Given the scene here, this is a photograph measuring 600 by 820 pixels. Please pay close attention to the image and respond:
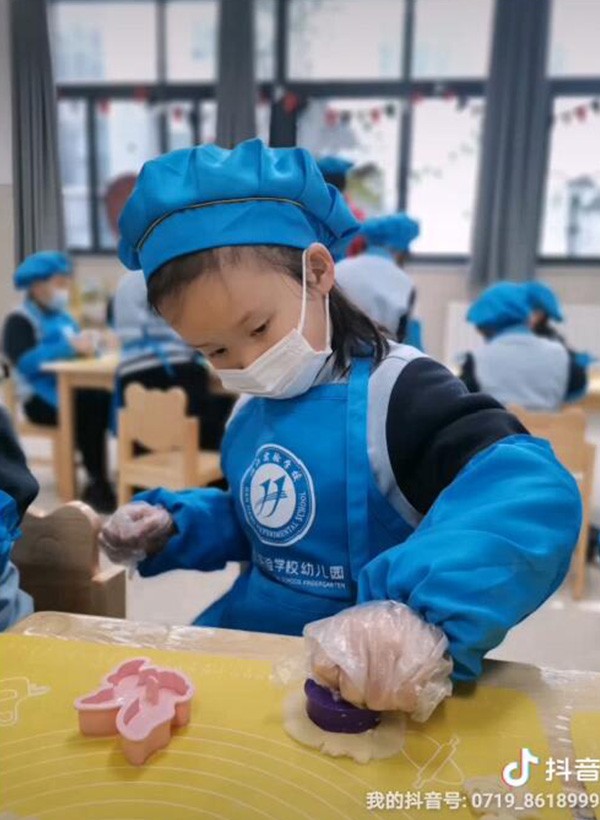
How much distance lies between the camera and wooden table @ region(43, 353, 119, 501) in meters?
2.69

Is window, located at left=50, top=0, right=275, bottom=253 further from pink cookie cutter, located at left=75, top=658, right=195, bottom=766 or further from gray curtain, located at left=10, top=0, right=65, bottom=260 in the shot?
pink cookie cutter, located at left=75, top=658, right=195, bottom=766

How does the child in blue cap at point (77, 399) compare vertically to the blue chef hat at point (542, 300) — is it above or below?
below

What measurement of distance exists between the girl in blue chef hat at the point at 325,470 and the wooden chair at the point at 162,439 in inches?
52.5

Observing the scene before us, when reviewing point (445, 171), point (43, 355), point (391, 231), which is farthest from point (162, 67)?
point (445, 171)

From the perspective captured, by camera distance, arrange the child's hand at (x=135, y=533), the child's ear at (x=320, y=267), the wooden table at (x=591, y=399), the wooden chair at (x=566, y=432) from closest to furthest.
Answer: the child's ear at (x=320, y=267)
the child's hand at (x=135, y=533)
the wooden chair at (x=566, y=432)
the wooden table at (x=591, y=399)

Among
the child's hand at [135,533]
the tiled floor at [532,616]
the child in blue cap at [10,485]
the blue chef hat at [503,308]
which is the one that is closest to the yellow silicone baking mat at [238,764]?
the child in blue cap at [10,485]

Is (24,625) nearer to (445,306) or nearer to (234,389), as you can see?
(234,389)

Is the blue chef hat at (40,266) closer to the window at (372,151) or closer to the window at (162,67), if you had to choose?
the window at (162,67)

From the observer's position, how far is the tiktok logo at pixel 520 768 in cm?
43

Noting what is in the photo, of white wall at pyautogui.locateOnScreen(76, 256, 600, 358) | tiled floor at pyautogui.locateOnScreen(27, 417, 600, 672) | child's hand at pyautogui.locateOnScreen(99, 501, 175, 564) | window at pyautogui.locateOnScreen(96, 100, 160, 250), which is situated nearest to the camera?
window at pyautogui.locateOnScreen(96, 100, 160, 250)

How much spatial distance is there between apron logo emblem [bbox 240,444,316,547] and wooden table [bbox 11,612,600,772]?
0.13m

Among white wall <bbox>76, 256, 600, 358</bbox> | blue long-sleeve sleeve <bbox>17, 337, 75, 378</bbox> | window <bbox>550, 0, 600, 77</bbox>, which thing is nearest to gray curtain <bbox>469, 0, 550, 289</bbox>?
window <bbox>550, 0, 600, 77</bbox>

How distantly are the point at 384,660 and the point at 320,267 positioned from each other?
14.1 inches

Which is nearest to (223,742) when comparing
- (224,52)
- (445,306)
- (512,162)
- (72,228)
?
(72,228)
